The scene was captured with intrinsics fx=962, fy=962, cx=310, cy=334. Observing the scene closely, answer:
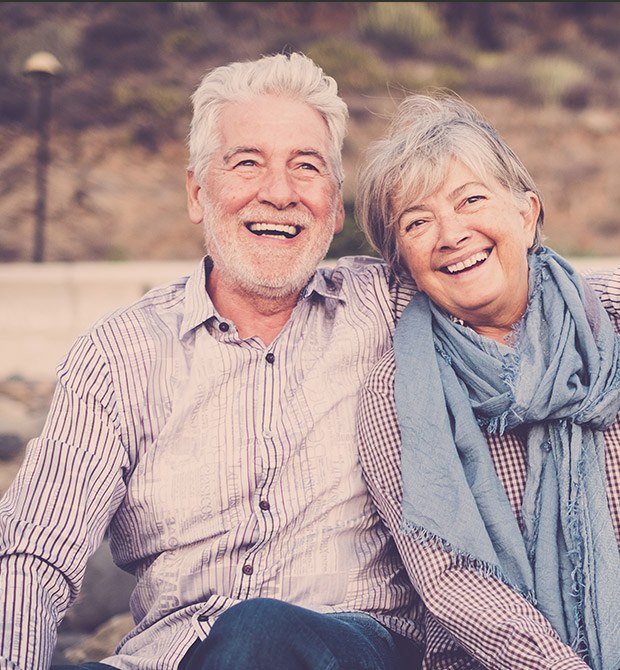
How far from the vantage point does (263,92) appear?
2.69 m

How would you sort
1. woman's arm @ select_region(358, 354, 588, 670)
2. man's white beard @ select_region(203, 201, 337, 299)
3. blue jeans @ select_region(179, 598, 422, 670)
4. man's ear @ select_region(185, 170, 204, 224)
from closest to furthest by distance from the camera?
blue jeans @ select_region(179, 598, 422, 670) → woman's arm @ select_region(358, 354, 588, 670) → man's white beard @ select_region(203, 201, 337, 299) → man's ear @ select_region(185, 170, 204, 224)

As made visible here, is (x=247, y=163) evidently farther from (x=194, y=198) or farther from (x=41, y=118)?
(x=41, y=118)

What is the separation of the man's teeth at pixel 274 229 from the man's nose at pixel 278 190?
52mm

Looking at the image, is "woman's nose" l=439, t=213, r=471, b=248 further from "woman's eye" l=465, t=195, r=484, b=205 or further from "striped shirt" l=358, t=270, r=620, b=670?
"striped shirt" l=358, t=270, r=620, b=670

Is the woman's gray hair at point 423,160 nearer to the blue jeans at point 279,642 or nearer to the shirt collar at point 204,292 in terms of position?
the shirt collar at point 204,292

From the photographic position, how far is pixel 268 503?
7.87 feet

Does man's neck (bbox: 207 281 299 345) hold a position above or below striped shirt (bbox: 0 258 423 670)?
above

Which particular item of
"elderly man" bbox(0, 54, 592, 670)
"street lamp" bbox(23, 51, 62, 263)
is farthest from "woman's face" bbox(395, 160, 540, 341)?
"street lamp" bbox(23, 51, 62, 263)

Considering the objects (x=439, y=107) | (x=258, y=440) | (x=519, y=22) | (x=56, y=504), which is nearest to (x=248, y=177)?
(x=439, y=107)

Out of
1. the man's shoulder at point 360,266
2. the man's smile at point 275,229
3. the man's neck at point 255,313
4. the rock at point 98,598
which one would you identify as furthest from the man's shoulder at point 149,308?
the rock at point 98,598

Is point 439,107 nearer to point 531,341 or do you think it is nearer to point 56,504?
point 531,341

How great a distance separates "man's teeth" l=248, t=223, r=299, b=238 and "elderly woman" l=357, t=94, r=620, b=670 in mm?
249

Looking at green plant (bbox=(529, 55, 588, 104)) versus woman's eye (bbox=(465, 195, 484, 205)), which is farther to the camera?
green plant (bbox=(529, 55, 588, 104))

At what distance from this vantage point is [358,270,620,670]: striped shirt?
2.09 meters
